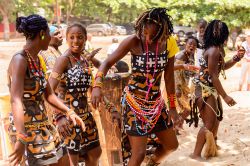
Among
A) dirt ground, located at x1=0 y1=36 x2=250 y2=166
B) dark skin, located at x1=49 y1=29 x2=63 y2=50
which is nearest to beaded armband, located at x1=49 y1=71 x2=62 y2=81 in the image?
dark skin, located at x1=49 y1=29 x2=63 y2=50

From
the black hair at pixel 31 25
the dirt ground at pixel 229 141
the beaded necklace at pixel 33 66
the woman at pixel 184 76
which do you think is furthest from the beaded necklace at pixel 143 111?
the woman at pixel 184 76

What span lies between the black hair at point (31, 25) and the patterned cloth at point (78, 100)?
31.5 inches

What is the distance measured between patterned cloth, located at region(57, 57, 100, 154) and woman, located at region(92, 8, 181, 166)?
0.25 metres

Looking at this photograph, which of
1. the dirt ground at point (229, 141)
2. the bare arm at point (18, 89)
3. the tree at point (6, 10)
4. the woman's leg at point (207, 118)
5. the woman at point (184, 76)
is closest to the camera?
the bare arm at point (18, 89)

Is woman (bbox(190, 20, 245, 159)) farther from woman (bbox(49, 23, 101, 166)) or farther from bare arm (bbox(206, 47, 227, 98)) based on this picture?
woman (bbox(49, 23, 101, 166))

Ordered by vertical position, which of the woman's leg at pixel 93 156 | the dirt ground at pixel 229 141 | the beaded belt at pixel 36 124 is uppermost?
the beaded belt at pixel 36 124

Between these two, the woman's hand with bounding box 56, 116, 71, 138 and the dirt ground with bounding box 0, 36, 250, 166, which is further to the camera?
the dirt ground with bounding box 0, 36, 250, 166

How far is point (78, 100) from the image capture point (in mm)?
4047

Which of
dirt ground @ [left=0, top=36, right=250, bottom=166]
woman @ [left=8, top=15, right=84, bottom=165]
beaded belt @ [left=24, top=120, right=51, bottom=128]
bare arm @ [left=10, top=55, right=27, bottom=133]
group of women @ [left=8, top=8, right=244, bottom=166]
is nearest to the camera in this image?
bare arm @ [left=10, top=55, right=27, bottom=133]

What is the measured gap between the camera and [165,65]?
4062 millimetres

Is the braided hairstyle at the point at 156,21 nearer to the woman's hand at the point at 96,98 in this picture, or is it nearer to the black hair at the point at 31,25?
the woman's hand at the point at 96,98

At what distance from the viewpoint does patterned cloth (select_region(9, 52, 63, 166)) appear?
129 inches

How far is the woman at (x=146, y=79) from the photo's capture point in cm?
389

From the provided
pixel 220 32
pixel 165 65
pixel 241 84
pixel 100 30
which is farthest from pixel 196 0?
pixel 100 30
